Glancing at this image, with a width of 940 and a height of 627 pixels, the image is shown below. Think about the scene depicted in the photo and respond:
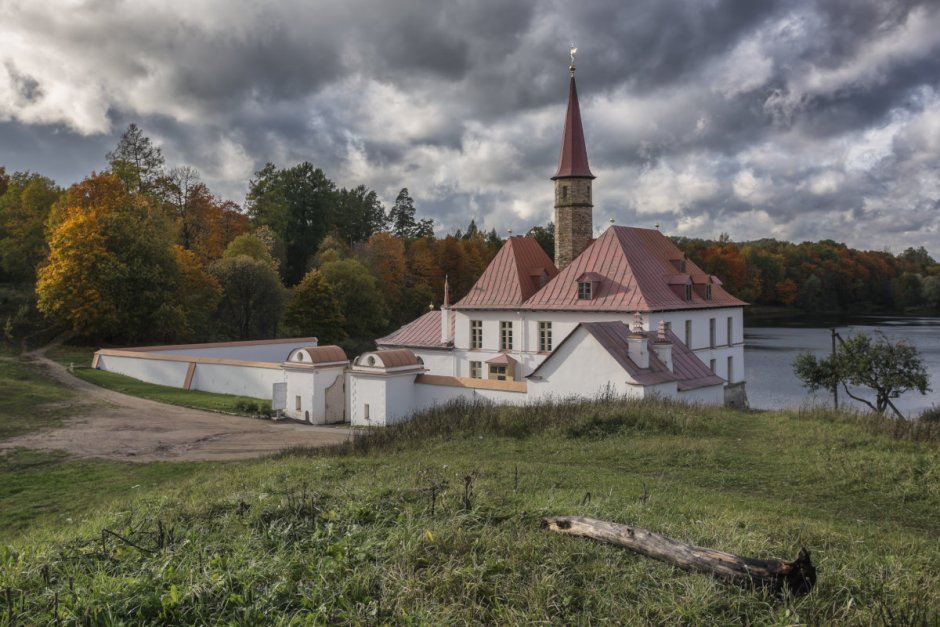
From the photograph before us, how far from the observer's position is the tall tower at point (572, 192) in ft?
115

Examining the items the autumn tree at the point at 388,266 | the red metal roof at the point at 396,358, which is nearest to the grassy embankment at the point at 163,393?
the red metal roof at the point at 396,358

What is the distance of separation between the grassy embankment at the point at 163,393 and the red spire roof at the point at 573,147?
61.6 feet

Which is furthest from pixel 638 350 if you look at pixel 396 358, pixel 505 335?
pixel 505 335

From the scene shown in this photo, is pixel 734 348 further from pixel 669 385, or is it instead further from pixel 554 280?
pixel 669 385

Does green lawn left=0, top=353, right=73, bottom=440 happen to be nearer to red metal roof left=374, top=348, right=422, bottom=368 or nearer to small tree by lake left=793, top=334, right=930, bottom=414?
red metal roof left=374, top=348, right=422, bottom=368

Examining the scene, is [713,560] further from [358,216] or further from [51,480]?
[358,216]

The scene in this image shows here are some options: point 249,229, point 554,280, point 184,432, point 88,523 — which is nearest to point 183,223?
point 249,229

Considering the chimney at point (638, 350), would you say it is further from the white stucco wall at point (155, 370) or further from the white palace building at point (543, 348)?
the white stucco wall at point (155, 370)

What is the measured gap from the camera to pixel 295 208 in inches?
2395

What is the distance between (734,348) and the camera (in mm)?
32250

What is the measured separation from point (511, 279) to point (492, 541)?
26085mm

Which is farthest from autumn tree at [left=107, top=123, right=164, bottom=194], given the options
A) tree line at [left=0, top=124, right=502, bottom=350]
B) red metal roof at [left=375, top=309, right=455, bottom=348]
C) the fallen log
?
the fallen log

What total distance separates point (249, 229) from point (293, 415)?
3703cm

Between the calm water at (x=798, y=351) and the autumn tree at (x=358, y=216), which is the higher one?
the autumn tree at (x=358, y=216)
